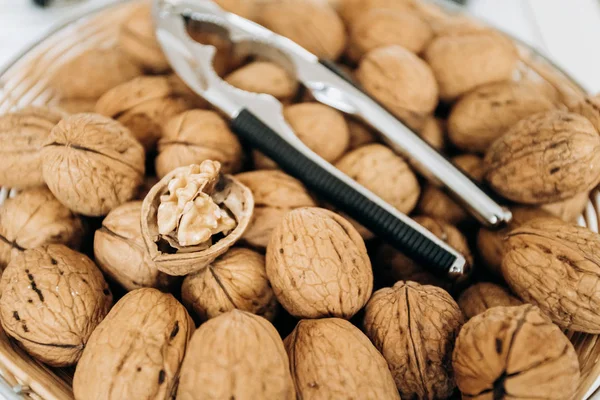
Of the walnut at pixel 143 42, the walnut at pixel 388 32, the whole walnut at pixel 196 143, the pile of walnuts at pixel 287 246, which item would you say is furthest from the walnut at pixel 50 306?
the walnut at pixel 388 32

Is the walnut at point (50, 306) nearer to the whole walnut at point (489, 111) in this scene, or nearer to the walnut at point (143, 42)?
the walnut at point (143, 42)

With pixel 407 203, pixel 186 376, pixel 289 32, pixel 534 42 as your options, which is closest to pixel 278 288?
pixel 186 376

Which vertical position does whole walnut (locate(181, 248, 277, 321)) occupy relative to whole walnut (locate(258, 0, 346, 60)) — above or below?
below

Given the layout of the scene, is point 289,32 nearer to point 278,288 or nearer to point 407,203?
point 407,203

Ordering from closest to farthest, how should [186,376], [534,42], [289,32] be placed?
[186,376], [289,32], [534,42]

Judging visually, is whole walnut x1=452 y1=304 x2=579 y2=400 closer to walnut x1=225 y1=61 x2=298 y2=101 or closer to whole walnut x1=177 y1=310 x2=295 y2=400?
whole walnut x1=177 y1=310 x2=295 y2=400

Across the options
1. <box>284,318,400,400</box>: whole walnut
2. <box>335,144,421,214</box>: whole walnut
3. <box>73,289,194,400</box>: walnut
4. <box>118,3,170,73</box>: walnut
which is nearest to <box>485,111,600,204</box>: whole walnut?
<box>335,144,421,214</box>: whole walnut
